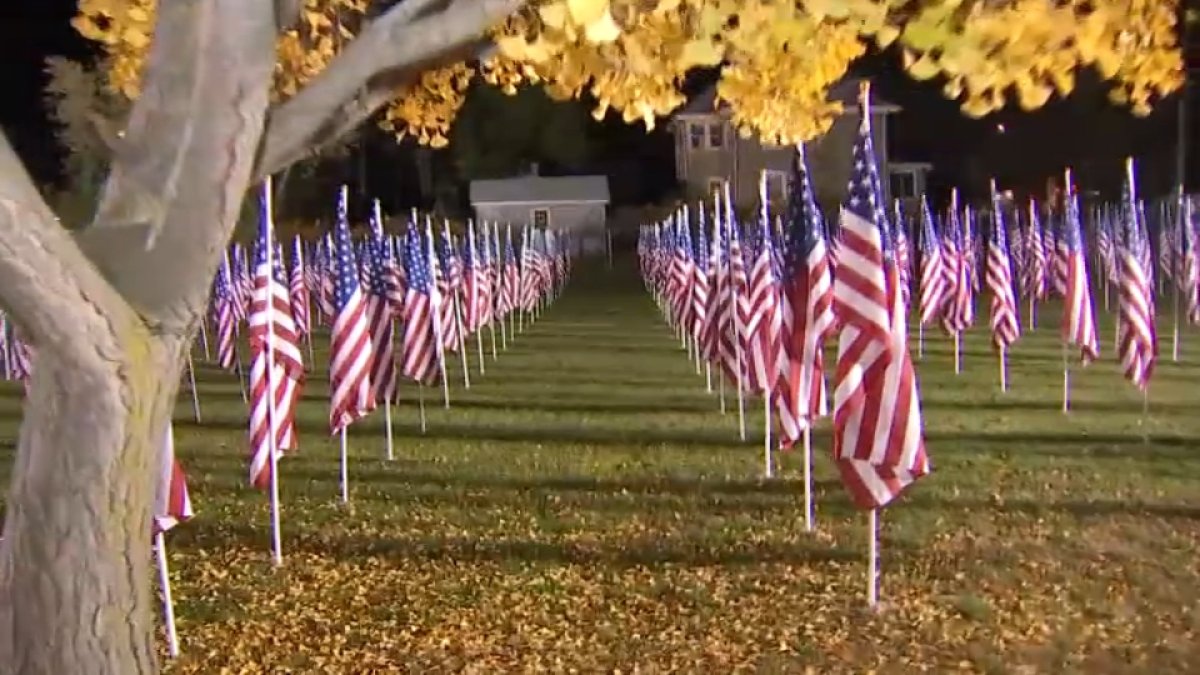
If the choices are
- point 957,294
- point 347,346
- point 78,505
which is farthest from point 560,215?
point 78,505

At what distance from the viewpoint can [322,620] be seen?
9617mm

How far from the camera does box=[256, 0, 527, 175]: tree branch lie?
544 cm

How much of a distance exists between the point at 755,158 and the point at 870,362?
6271 centimetres

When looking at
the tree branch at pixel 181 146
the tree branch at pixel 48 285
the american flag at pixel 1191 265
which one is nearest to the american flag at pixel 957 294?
the american flag at pixel 1191 265

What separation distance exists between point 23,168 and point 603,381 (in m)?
19.8

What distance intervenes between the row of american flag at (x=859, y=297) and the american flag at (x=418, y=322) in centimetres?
379

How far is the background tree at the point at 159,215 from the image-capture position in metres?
5.09

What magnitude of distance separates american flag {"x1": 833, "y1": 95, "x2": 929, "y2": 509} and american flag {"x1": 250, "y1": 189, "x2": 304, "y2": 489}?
14.1 feet

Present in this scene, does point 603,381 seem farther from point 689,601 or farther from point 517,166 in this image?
point 517,166

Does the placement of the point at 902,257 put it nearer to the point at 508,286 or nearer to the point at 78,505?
the point at 508,286

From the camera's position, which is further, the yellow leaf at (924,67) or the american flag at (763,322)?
the american flag at (763,322)

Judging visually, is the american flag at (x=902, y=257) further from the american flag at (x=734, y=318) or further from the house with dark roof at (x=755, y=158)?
the house with dark roof at (x=755, y=158)

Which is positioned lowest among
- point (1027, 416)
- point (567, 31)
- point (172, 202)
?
point (1027, 416)

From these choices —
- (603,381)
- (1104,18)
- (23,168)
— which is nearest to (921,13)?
(1104,18)
